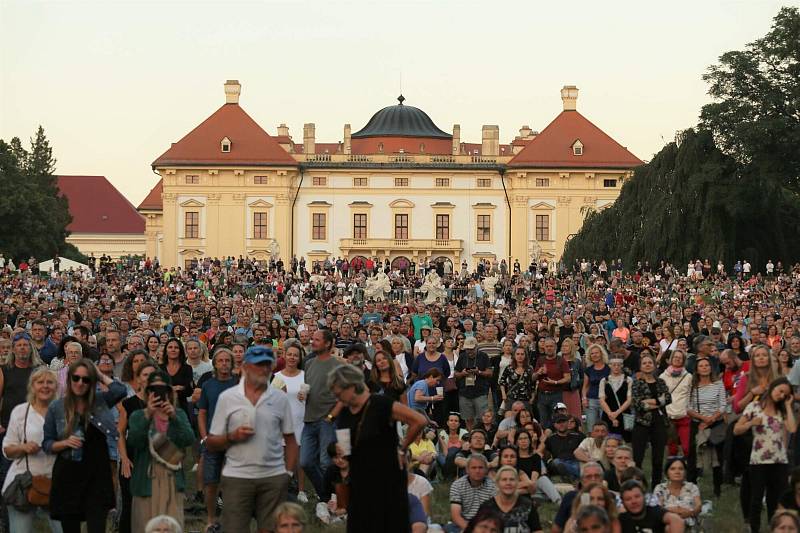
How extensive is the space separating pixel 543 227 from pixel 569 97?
32.6 ft

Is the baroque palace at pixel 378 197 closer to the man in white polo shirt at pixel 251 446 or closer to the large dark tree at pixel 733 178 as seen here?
the large dark tree at pixel 733 178

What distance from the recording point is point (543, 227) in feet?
271

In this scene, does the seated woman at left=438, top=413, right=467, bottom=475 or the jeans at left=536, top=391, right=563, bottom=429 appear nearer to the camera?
the seated woman at left=438, top=413, right=467, bottom=475

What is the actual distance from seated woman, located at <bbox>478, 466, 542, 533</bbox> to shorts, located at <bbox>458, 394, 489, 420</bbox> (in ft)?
22.0

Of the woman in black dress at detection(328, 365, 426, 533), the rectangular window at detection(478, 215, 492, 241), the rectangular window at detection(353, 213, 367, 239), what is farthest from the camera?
the rectangular window at detection(353, 213, 367, 239)

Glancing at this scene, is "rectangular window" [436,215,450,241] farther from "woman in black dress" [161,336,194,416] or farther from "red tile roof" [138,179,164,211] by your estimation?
"woman in black dress" [161,336,194,416]

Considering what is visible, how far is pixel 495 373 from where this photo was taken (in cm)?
1836

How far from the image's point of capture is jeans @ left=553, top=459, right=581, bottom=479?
47.9 ft

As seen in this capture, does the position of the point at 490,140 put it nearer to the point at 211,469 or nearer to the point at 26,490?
the point at 211,469

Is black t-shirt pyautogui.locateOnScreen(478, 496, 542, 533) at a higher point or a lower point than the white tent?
lower

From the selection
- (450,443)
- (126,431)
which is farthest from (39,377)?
(450,443)

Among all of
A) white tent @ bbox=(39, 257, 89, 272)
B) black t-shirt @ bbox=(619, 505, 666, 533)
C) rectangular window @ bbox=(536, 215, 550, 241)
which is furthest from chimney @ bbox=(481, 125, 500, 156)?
black t-shirt @ bbox=(619, 505, 666, 533)

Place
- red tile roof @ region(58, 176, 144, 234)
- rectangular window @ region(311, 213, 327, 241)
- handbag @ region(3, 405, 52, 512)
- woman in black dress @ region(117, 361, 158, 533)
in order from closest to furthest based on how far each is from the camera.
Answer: handbag @ region(3, 405, 52, 512) < woman in black dress @ region(117, 361, 158, 533) < rectangular window @ region(311, 213, 327, 241) < red tile roof @ region(58, 176, 144, 234)

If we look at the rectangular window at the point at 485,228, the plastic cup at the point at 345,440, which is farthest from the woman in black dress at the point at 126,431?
the rectangular window at the point at 485,228
